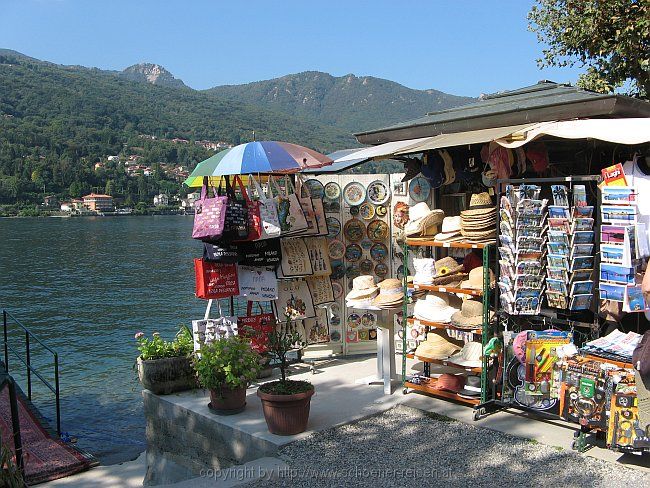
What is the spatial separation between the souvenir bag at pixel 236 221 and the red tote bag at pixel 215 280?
0.42 meters

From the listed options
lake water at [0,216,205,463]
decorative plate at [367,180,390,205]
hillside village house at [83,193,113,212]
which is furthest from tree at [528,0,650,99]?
hillside village house at [83,193,113,212]

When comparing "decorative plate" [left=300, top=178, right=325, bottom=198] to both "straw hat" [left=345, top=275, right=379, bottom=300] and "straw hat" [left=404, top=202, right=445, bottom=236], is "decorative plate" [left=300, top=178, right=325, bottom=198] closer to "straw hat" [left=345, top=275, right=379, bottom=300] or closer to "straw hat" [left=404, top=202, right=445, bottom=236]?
"straw hat" [left=345, top=275, right=379, bottom=300]

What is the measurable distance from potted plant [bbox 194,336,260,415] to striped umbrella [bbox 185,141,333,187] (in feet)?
5.71

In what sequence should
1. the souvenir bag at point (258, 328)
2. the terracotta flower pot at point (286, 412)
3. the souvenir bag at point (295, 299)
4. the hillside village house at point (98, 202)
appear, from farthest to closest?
the hillside village house at point (98, 202) → the souvenir bag at point (295, 299) → the souvenir bag at point (258, 328) → the terracotta flower pot at point (286, 412)

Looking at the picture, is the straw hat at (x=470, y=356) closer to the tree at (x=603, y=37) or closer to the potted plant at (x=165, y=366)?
the potted plant at (x=165, y=366)

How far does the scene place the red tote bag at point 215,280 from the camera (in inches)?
280

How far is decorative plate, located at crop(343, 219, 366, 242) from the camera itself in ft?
26.8

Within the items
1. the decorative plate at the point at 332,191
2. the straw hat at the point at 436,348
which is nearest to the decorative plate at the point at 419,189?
the decorative plate at the point at 332,191

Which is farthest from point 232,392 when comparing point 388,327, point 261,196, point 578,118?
point 578,118

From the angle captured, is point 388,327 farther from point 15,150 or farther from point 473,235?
point 15,150

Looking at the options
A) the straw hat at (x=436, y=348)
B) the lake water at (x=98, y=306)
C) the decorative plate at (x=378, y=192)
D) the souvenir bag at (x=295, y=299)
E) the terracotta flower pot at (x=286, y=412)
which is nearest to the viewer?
the terracotta flower pot at (x=286, y=412)

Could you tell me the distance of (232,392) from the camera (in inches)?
236

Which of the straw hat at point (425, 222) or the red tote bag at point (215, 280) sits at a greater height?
the straw hat at point (425, 222)

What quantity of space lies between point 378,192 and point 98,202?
8908 centimetres
